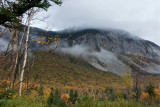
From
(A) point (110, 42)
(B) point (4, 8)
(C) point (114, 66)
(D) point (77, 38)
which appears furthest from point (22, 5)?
(A) point (110, 42)

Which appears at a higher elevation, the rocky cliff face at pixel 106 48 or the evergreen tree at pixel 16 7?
the rocky cliff face at pixel 106 48

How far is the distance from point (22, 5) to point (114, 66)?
108 metres

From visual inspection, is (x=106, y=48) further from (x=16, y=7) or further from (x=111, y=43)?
(x=16, y=7)

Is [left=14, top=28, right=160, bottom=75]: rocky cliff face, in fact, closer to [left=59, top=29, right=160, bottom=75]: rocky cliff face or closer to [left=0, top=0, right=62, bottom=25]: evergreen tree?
[left=59, top=29, right=160, bottom=75]: rocky cliff face

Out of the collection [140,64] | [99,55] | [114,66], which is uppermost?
[99,55]

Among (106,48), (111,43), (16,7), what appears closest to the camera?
(16,7)

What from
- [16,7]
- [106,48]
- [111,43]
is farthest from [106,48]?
[16,7]

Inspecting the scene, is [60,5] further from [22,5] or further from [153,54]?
[153,54]

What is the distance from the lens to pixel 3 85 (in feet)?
27.6

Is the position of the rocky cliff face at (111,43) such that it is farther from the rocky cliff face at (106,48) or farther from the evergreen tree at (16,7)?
the evergreen tree at (16,7)

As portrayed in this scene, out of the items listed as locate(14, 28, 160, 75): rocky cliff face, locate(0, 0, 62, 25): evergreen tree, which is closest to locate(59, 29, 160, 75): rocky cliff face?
locate(14, 28, 160, 75): rocky cliff face

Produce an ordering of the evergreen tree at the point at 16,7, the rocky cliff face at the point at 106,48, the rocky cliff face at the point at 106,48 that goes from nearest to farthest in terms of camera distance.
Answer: the evergreen tree at the point at 16,7 → the rocky cliff face at the point at 106,48 → the rocky cliff face at the point at 106,48

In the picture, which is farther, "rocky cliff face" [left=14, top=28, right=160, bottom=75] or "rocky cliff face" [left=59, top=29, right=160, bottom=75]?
"rocky cliff face" [left=59, top=29, right=160, bottom=75]

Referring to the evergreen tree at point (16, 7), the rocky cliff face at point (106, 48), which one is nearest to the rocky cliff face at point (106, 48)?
the rocky cliff face at point (106, 48)
